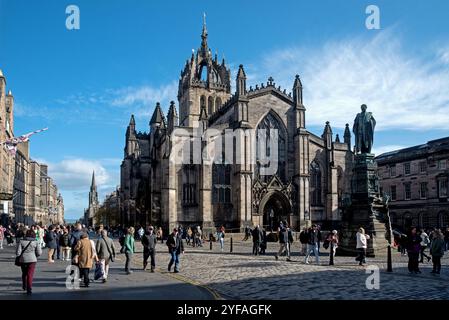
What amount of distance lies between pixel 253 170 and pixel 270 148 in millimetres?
3434

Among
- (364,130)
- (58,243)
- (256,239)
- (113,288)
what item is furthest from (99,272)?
(364,130)

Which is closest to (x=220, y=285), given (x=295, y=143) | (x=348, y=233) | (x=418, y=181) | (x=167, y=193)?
(x=348, y=233)

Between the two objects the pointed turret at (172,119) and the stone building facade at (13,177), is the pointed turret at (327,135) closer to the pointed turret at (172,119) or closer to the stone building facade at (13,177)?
the pointed turret at (172,119)

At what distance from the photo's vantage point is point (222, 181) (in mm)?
45062

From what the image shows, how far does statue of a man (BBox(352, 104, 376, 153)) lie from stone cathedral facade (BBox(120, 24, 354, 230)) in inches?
812

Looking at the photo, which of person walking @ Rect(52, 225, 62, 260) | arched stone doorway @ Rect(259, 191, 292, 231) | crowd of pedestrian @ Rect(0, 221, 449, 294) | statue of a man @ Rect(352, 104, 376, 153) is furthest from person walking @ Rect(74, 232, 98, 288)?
arched stone doorway @ Rect(259, 191, 292, 231)

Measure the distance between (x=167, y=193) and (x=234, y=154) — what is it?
25.1 ft

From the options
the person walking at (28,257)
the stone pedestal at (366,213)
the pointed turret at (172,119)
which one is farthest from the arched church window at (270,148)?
the person walking at (28,257)

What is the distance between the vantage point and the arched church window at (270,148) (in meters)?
46.8

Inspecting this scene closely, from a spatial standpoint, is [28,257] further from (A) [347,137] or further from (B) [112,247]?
(A) [347,137]

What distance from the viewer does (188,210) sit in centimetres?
4444

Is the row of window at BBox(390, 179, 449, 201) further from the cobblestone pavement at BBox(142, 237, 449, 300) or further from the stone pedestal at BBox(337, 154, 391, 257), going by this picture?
the cobblestone pavement at BBox(142, 237, 449, 300)

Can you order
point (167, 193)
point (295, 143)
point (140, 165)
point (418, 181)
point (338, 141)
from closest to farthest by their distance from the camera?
point (167, 193), point (295, 143), point (338, 141), point (418, 181), point (140, 165)
